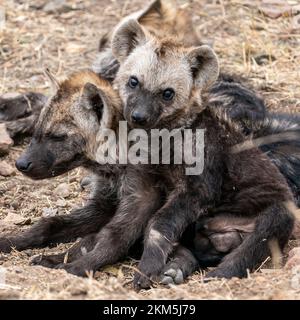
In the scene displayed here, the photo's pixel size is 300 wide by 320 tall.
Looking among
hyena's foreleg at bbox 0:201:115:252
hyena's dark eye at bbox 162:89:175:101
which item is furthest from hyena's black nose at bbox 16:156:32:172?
hyena's dark eye at bbox 162:89:175:101

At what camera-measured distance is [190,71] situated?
5.73 meters

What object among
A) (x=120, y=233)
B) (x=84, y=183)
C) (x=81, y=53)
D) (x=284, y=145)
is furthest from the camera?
(x=81, y=53)

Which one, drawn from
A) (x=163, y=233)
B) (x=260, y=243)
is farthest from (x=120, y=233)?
(x=260, y=243)

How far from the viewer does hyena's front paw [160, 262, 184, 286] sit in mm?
5004

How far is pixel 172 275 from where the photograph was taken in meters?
5.04

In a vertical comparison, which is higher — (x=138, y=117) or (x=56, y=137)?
(x=138, y=117)

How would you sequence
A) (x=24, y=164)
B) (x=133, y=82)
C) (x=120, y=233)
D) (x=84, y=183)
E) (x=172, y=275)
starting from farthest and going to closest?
(x=84, y=183) → (x=133, y=82) → (x=24, y=164) → (x=120, y=233) → (x=172, y=275)

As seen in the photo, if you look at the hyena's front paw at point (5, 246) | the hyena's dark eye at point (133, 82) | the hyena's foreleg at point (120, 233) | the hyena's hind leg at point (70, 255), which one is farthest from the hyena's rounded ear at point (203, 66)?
the hyena's front paw at point (5, 246)

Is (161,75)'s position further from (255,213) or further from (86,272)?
(86,272)

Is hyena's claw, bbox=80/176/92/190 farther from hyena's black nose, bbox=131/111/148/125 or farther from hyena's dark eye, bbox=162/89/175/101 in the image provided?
hyena's black nose, bbox=131/111/148/125

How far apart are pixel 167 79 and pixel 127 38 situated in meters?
0.55

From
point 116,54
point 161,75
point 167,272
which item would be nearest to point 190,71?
point 161,75

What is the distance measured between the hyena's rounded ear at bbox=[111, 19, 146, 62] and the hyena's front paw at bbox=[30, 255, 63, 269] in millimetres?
→ 1469

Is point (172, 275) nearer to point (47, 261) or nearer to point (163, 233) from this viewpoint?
point (163, 233)
